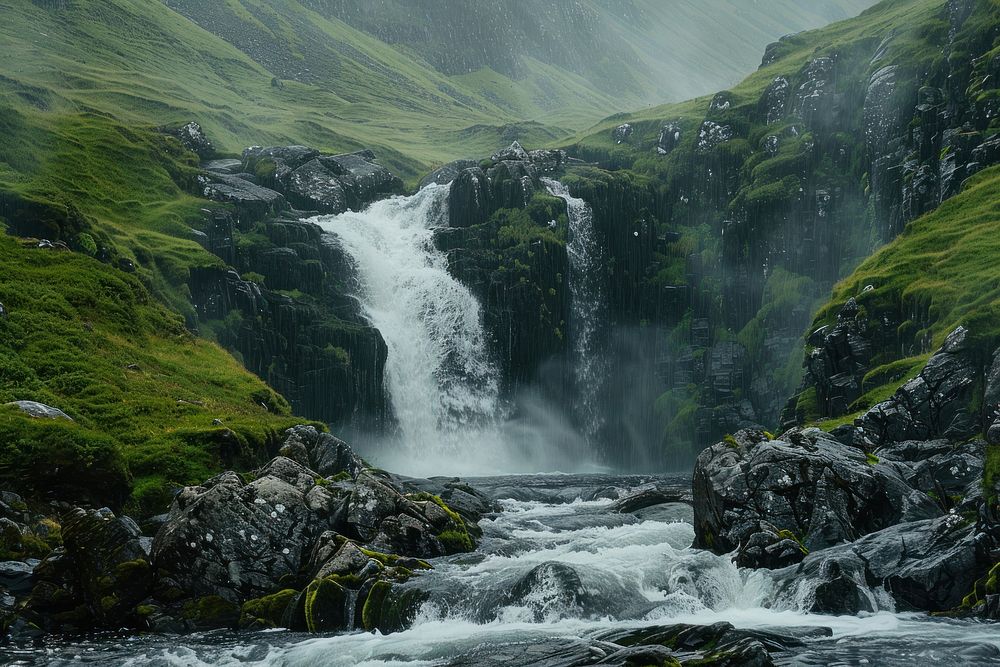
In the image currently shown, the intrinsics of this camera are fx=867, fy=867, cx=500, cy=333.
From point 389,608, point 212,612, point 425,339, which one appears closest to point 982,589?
point 389,608

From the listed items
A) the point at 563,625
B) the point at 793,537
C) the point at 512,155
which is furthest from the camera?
the point at 512,155

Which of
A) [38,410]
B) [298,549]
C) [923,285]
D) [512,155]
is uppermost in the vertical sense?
[512,155]

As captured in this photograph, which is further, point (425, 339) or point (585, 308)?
point (585, 308)

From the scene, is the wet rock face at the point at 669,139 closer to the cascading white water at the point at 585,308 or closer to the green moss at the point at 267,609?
the cascading white water at the point at 585,308

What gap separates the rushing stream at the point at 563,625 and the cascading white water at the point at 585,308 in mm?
62812

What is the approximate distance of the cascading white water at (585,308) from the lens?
10112 centimetres

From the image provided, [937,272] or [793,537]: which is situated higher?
[937,272]

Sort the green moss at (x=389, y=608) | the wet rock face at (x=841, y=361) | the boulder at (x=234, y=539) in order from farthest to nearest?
the wet rock face at (x=841, y=361) < the boulder at (x=234, y=539) < the green moss at (x=389, y=608)

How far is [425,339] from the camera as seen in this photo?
9169cm

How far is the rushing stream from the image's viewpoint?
24234mm

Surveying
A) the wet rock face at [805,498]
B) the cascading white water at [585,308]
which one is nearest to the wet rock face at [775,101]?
the cascading white water at [585,308]

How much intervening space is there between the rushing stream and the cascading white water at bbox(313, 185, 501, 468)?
168 feet

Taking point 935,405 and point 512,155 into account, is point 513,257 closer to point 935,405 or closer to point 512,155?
point 512,155

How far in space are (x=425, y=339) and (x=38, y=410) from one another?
5080cm
